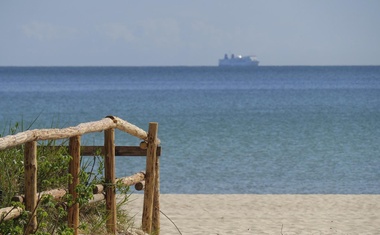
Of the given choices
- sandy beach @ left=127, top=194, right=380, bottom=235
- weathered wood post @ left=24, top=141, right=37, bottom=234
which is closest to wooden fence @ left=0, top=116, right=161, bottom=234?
weathered wood post @ left=24, top=141, right=37, bottom=234

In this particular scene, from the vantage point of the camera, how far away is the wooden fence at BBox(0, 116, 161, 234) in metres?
6.62

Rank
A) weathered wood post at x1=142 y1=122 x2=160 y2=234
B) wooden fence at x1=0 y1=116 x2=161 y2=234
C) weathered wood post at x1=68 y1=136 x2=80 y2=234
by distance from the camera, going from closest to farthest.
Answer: wooden fence at x1=0 y1=116 x2=161 y2=234
weathered wood post at x1=68 y1=136 x2=80 y2=234
weathered wood post at x1=142 y1=122 x2=160 y2=234

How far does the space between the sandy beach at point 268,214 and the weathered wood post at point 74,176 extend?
232 cm

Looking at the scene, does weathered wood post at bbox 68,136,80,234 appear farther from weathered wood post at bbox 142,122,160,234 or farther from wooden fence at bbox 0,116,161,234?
weathered wood post at bbox 142,122,160,234

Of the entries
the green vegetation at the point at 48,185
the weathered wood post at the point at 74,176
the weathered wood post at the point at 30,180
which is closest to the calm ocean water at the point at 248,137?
the green vegetation at the point at 48,185

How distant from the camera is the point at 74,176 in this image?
7.45 meters

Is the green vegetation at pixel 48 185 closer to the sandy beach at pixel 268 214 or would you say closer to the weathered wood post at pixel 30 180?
the weathered wood post at pixel 30 180

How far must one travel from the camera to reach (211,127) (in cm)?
3812

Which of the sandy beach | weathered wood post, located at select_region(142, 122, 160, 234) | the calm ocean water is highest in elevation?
weathered wood post, located at select_region(142, 122, 160, 234)

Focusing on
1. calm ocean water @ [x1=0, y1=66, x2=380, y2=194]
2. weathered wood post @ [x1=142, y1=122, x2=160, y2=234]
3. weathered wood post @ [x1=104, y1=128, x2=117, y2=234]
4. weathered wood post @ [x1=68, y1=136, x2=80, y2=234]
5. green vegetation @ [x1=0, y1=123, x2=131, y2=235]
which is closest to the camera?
green vegetation @ [x1=0, y1=123, x2=131, y2=235]

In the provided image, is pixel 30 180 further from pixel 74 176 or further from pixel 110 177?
pixel 110 177

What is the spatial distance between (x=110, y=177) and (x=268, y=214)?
4.76m

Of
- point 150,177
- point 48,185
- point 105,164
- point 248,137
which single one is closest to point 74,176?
point 48,185

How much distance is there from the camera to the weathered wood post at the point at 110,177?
26.8ft
